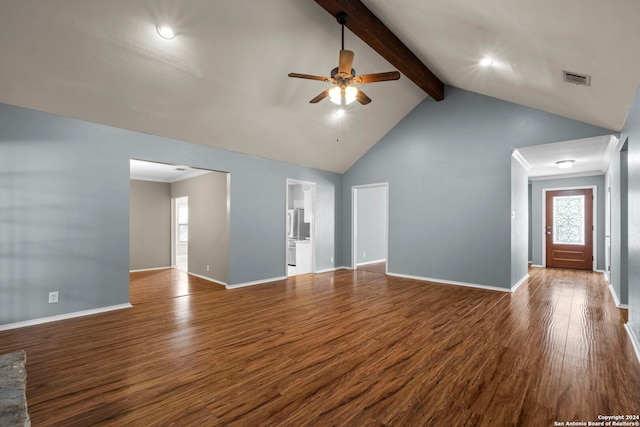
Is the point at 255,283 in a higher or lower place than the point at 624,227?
lower

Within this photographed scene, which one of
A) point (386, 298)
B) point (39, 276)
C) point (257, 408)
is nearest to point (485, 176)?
point (386, 298)

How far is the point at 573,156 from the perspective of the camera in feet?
17.6

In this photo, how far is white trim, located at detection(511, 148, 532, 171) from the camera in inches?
196

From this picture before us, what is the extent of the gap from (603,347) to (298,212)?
647cm

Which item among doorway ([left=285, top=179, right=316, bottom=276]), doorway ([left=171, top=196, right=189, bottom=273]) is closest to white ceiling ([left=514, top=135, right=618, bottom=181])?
doorway ([left=285, top=179, right=316, bottom=276])

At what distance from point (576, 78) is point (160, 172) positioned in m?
7.59

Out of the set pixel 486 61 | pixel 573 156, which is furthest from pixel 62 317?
pixel 573 156

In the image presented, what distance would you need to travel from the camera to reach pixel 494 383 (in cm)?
213

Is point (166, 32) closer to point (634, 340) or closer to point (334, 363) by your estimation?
point (334, 363)

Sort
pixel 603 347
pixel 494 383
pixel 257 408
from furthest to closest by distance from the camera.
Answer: pixel 603 347 < pixel 494 383 < pixel 257 408

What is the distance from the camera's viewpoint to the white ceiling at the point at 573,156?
449 cm

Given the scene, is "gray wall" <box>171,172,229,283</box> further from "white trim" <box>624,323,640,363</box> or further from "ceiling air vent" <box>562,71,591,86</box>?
"white trim" <box>624,323,640,363</box>

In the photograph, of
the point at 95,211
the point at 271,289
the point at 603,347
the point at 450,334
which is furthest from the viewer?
the point at 271,289

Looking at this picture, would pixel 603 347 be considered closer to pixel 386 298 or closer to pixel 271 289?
pixel 386 298
